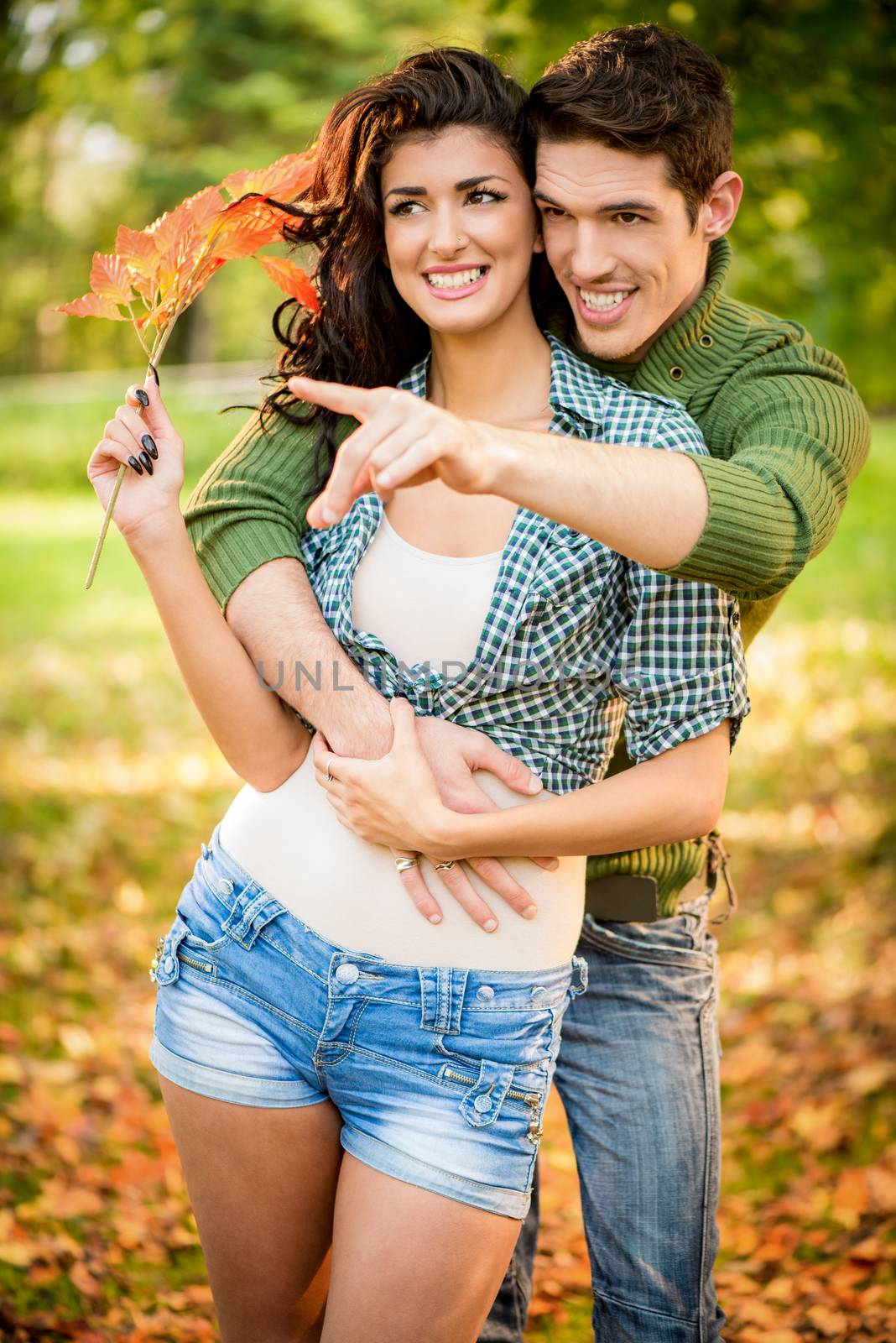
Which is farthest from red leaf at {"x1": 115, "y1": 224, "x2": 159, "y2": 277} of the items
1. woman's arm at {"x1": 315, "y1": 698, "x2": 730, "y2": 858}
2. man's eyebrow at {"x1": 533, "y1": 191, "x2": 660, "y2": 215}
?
woman's arm at {"x1": 315, "y1": 698, "x2": 730, "y2": 858}

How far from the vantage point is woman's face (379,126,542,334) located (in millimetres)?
2174

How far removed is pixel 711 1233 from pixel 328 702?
4.22 ft

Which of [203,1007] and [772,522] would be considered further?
[203,1007]

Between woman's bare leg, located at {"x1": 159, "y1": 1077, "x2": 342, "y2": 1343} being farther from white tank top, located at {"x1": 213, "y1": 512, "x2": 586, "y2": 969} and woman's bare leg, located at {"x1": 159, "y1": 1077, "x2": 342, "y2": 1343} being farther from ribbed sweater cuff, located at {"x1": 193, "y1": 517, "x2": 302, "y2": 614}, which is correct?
ribbed sweater cuff, located at {"x1": 193, "y1": 517, "x2": 302, "y2": 614}

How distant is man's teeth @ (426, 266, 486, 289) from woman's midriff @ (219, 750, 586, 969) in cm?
82

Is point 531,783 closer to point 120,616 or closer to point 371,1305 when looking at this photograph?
point 371,1305

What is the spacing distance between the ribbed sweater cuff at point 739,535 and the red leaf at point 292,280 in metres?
0.83

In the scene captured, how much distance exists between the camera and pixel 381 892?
6.87 ft

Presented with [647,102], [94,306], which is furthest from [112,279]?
[647,102]

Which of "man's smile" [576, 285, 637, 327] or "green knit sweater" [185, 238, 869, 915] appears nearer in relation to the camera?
"green knit sweater" [185, 238, 869, 915]

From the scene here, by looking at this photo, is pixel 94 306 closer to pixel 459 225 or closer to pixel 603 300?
pixel 459 225

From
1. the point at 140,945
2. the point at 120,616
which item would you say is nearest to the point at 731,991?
the point at 140,945

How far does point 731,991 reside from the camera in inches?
205

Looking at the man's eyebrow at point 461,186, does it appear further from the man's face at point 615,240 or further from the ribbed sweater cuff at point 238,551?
the ribbed sweater cuff at point 238,551
